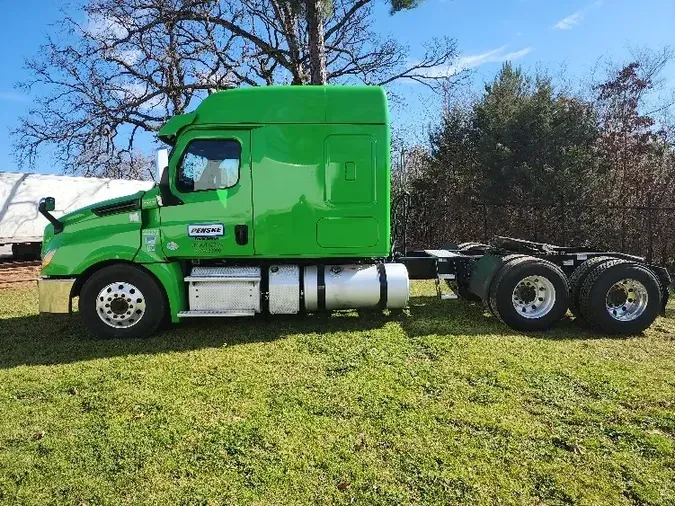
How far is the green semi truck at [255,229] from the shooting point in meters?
6.52

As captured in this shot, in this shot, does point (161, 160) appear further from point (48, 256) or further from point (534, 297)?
point (534, 297)

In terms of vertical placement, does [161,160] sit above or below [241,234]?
above

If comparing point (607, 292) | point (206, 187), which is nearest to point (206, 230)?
point (206, 187)

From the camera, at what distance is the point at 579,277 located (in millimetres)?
6852

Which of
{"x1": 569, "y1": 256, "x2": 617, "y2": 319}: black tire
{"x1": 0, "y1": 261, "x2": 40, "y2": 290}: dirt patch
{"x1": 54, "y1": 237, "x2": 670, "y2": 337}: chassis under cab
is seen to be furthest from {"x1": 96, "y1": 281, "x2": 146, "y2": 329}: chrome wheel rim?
{"x1": 0, "y1": 261, "x2": 40, "y2": 290}: dirt patch

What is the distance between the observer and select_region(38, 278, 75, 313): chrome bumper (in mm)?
6496

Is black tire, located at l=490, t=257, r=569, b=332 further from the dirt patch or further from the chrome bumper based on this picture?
the dirt patch

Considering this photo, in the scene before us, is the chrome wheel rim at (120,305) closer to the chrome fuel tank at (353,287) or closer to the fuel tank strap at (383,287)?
the chrome fuel tank at (353,287)

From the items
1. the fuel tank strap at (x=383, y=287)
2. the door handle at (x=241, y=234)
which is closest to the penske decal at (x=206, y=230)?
the door handle at (x=241, y=234)

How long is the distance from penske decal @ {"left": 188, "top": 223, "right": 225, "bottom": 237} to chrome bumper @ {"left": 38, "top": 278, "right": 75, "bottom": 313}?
64.8 inches

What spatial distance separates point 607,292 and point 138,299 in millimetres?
6061

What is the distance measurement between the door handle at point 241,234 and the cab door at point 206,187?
0.08 metres

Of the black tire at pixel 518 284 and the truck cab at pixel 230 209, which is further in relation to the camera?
the black tire at pixel 518 284

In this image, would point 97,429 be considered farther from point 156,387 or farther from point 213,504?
point 213,504
